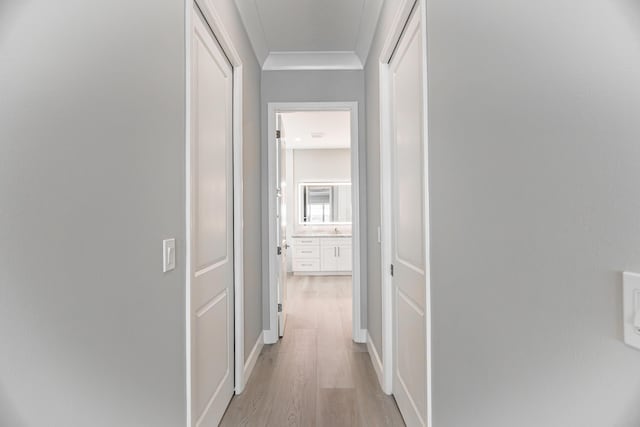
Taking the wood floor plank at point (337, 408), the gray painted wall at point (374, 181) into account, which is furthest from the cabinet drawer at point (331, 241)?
the wood floor plank at point (337, 408)

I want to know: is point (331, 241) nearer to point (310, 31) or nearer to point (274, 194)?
point (274, 194)

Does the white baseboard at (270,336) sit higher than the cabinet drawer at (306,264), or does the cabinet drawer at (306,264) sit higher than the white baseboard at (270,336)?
the cabinet drawer at (306,264)

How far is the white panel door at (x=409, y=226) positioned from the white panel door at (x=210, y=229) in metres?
1.03

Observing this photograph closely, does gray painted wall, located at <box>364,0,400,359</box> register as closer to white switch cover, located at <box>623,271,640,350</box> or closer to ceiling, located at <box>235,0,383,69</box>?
ceiling, located at <box>235,0,383,69</box>

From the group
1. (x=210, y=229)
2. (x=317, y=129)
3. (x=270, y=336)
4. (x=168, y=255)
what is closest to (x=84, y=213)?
(x=168, y=255)

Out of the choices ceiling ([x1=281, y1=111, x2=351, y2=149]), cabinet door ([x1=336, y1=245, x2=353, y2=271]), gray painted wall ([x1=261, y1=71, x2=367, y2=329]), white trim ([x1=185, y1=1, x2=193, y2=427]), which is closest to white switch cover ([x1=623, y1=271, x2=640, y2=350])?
white trim ([x1=185, y1=1, x2=193, y2=427])

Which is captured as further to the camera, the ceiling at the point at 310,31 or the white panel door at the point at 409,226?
the ceiling at the point at 310,31

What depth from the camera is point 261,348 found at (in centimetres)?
333

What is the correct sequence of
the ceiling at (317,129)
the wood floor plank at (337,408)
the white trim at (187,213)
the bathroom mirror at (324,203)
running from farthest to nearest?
the bathroom mirror at (324,203) < the ceiling at (317,129) < the wood floor plank at (337,408) < the white trim at (187,213)

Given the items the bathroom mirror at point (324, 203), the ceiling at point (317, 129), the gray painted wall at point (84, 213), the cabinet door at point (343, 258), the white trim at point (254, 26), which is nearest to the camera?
the gray painted wall at point (84, 213)

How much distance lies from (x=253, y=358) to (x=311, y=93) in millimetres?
2395

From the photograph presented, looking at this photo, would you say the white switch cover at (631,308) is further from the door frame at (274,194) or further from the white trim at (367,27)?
the door frame at (274,194)

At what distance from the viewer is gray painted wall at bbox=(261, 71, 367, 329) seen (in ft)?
11.4

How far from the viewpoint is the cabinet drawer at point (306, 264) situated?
7375 mm
